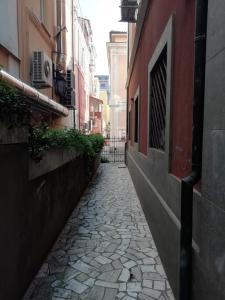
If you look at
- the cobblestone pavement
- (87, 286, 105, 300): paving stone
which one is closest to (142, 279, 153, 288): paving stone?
the cobblestone pavement

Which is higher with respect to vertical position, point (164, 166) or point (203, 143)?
point (203, 143)

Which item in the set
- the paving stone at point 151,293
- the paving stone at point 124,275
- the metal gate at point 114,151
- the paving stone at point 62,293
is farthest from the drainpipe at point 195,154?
the metal gate at point 114,151

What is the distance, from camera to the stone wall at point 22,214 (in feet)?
6.18

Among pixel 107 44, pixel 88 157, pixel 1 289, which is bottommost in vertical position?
pixel 1 289

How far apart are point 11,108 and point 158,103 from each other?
2625 mm

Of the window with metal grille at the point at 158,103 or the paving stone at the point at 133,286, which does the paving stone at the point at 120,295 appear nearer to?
the paving stone at the point at 133,286

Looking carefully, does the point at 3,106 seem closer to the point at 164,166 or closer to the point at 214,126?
the point at 214,126

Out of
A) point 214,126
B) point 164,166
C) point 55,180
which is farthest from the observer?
point 55,180

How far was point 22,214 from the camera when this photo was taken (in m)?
2.22

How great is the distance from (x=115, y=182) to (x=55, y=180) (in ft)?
16.9

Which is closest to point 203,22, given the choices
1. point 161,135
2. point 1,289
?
point 161,135

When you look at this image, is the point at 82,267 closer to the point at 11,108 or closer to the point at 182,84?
the point at 11,108

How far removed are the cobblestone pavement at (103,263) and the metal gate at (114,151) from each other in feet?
34.4

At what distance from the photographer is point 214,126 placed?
1535 millimetres
